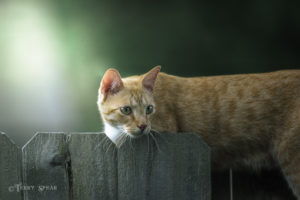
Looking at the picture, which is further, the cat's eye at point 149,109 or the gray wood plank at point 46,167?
the cat's eye at point 149,109

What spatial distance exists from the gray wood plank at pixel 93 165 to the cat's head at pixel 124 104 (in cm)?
24

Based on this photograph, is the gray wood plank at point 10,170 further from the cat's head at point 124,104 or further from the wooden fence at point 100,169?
the cat's head at point 124,104

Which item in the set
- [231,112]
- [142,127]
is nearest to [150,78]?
[142,127]

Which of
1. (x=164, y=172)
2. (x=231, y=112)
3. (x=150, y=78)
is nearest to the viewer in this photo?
(x=164, y=172)

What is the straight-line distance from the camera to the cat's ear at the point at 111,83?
183 centimetres

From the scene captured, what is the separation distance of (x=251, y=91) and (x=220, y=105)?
0.19m

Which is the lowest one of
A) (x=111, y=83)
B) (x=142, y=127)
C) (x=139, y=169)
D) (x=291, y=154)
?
(x=291, y=154)

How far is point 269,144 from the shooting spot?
2.12 metres

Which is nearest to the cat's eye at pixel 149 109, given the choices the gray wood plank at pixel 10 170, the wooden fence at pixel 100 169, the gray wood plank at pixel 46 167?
the wooden fence at pixel 100 169

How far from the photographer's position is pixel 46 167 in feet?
4.87

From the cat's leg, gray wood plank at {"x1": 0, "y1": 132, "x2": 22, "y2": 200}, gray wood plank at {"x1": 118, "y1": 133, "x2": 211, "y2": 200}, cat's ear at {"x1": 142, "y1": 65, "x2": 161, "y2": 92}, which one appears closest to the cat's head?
cat's ear at {"x1": 142, "y1": 65, "x2": 161, "y2": 92}

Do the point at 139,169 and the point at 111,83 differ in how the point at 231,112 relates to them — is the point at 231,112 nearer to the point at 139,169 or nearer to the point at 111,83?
the point at 111,83

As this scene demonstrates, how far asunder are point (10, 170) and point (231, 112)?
1.22 meters

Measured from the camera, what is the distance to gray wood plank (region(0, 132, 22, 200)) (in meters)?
1.48
